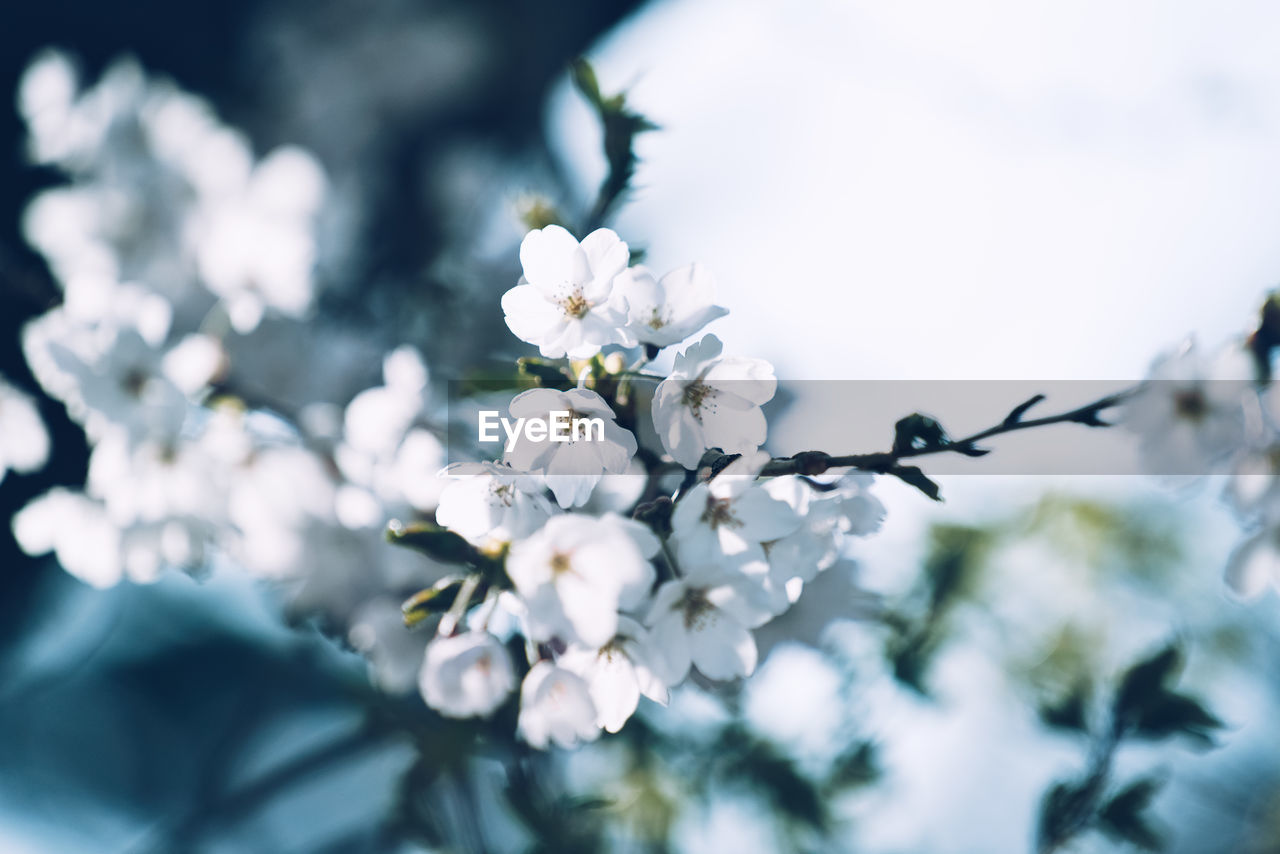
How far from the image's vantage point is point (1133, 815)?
2.18 ft

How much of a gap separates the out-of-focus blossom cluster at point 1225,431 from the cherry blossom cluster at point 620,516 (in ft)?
0.63

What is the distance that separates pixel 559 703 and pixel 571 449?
161 mm

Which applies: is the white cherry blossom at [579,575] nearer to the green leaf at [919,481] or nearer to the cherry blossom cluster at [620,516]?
the cherry blossom cluster at [620,516]

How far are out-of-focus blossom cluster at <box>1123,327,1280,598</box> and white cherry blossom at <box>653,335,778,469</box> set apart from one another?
22 centimetres

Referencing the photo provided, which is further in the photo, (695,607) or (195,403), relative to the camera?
(195,403)

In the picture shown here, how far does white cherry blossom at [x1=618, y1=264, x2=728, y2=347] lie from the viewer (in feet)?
1.36

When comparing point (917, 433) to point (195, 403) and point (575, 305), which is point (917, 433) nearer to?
point (575, 305)

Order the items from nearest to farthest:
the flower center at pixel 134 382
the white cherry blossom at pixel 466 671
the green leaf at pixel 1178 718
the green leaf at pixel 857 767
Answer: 1. the white cherry blossom at pixel 466 671
2. the green leaf at pixel 1178 718
3. the flower center at pixel 134 382
4. the green leaf at pixel 857 767

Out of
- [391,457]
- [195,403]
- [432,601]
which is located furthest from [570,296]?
[195,403]

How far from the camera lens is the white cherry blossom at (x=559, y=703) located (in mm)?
433

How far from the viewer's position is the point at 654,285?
422mm

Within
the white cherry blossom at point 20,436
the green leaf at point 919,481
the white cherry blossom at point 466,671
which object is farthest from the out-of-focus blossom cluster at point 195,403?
the green leaf at point 919,481

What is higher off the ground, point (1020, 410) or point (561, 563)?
point (1020, 410)

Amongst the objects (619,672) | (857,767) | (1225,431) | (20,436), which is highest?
(1225,431)
